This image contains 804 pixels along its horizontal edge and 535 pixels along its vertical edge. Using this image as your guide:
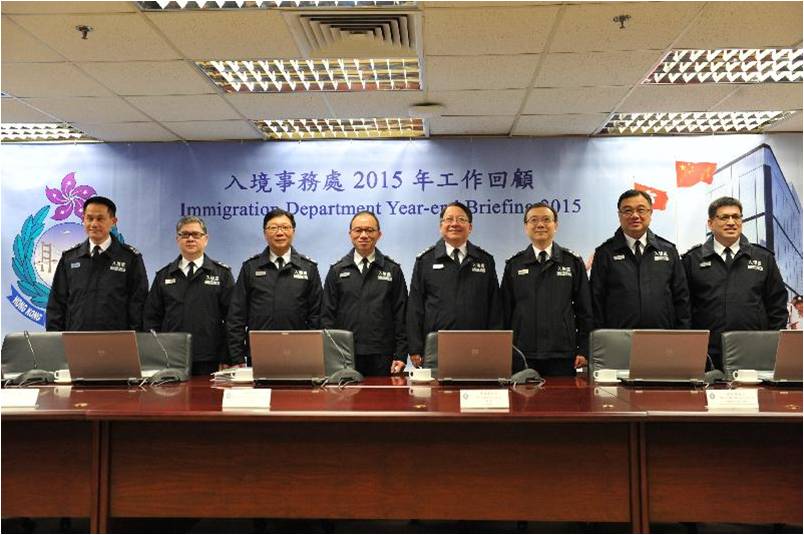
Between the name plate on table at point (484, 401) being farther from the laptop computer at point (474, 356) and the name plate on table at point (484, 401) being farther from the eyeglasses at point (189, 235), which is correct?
the eyeglasses at point (189, 235)

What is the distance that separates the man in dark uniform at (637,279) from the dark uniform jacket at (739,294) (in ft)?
0.46

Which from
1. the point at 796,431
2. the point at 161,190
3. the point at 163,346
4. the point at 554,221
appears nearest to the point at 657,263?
the point at 554,221

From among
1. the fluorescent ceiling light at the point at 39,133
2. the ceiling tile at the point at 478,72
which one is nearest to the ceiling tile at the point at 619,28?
the ceiling tile at the point at 478,72

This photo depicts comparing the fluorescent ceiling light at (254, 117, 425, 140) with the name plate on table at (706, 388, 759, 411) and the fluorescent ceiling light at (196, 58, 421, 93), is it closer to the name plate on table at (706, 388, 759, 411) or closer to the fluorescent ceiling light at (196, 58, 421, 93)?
the fluorescent ceiling light at (196, 58, 421, 93)

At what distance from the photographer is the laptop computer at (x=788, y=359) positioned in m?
2.67

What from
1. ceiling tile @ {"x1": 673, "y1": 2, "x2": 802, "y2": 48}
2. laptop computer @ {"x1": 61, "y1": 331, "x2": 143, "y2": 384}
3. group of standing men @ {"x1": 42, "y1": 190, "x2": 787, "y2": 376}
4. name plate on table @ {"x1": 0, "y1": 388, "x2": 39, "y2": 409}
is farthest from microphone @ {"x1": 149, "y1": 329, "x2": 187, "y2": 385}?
ceiling tile @ {"x1": 673, "y1": 2, "x2": 802, "y2": 48}

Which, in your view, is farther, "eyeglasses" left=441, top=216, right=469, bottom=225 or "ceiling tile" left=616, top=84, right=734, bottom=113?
"ceiling tile" left=616, top=84, right=734, bottom=113

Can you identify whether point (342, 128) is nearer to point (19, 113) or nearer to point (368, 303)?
point (368, 303)

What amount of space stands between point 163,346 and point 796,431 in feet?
9.17

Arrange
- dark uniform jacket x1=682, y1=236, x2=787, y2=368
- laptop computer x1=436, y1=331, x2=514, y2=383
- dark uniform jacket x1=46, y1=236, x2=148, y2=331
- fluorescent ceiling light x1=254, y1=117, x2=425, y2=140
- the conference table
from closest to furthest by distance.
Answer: the conference table
laptop computer x1=436, y1=331, x2=514, y2=383
dark uniform jacket x1=682, y1=236, x2=787, y2=368
dark uniform jacket x1=46, y1=236, x2=148, y2=331
fluorescent ceiling light x1=254, y1=117, x2=425, y2=140

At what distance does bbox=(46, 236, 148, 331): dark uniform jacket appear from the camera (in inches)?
162

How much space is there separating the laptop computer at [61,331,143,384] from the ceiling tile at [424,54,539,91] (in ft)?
8.33

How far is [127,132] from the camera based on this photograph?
18.9 ft

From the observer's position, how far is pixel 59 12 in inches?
137
